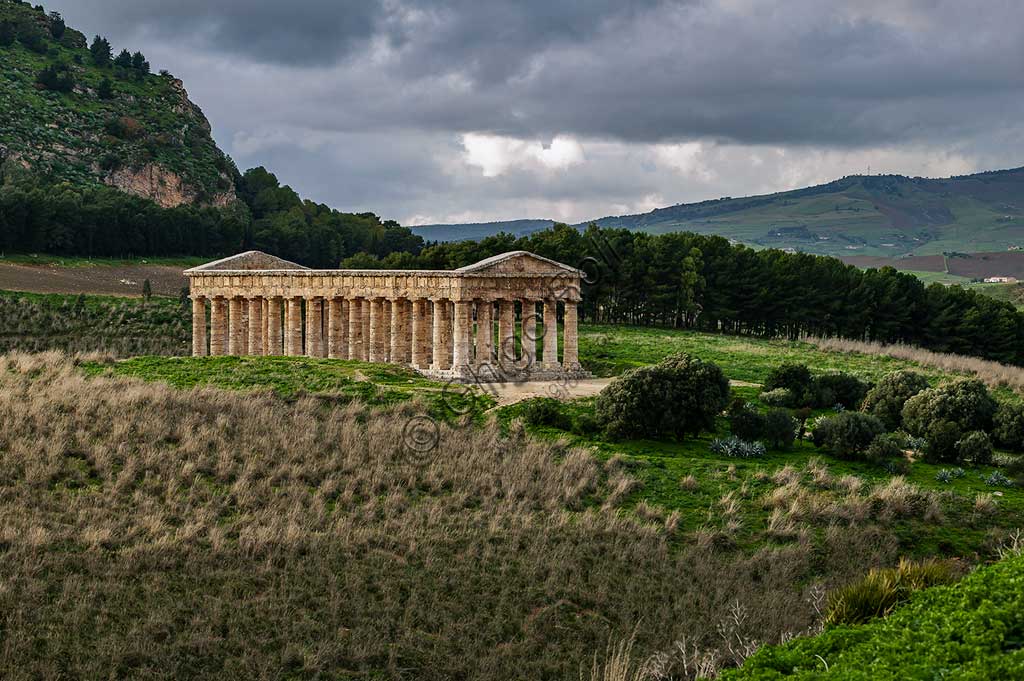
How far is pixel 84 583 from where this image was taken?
18.6 m

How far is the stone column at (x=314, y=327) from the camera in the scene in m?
53.4

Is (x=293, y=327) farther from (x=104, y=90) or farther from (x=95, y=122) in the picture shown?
(x=104, y=90)

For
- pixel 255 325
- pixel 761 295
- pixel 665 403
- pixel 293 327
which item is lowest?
pixel 665 403

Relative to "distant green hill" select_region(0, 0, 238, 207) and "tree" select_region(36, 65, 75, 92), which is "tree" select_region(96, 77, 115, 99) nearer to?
"distant green hill" select_region(0, 0, 238, 207)

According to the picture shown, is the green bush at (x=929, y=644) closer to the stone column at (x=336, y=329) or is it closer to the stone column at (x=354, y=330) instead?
the stone column at (x=354, y=330)

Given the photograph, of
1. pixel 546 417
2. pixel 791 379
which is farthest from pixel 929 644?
pixel 791 379

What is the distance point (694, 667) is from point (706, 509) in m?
8.58

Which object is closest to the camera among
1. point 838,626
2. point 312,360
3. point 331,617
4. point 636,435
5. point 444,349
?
point 838,626

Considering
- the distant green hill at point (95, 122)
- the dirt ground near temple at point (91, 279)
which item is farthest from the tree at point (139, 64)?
the dirt ground near temple at point (91, 279)

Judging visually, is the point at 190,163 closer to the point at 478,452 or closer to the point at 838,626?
the point at 478,452

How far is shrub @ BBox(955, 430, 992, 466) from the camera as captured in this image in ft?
106

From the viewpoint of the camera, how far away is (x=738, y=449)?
104 ft

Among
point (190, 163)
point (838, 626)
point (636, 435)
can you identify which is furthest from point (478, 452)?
point (190, 163)

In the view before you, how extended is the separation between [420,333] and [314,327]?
7076 mm
